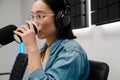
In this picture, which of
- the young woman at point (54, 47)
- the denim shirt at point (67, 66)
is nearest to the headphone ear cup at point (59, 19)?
the young woman at point (54, 47)

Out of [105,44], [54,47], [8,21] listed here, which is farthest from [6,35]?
[8,21]

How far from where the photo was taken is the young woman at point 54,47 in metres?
0.94

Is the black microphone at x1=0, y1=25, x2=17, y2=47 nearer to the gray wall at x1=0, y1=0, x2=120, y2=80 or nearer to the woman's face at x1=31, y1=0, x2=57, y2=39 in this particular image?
the woman's face at x1=31, y1=0, x2=57, y2=39

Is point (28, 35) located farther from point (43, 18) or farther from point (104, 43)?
point (104, 43)

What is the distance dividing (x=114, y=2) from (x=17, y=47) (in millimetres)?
2202

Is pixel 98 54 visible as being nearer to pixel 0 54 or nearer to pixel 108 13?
pixel 108 13

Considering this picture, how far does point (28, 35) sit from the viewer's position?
0.96 m

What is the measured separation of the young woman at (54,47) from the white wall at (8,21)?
2148 millimetres

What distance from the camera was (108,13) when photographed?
1491mm

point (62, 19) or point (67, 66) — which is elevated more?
point (62, 19)

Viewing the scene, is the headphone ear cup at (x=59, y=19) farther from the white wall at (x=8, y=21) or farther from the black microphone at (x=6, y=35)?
the white wall at (x=8, y=21)

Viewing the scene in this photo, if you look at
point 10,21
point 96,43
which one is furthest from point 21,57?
point 10,21

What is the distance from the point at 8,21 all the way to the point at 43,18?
2382mm

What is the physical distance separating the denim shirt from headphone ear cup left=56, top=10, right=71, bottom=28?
10 centimetres
